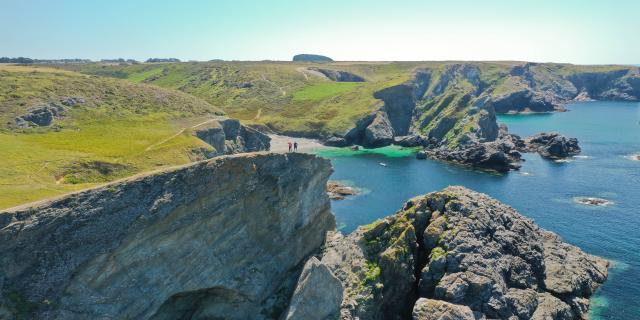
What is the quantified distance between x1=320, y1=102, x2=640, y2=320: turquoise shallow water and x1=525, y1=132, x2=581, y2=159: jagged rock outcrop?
390cm

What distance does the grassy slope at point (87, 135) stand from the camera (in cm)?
4450

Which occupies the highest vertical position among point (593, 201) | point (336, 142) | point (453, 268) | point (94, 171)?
point (94, 171)

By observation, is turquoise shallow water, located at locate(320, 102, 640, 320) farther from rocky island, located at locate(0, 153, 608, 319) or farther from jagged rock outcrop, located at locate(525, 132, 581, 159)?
rocky island, located at locate(0, 153, 608, 319)

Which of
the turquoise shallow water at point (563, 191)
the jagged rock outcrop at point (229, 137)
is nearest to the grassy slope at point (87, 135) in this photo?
the jagged rock outcrop at point (229, 137)

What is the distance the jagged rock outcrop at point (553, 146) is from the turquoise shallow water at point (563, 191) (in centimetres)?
390

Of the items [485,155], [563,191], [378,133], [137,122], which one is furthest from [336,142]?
[137,122]

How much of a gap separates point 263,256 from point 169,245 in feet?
29.2

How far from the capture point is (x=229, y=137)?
356 feet

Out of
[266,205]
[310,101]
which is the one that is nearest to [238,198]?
[266,205]

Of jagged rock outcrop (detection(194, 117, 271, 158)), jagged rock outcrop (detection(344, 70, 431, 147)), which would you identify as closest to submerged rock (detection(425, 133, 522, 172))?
jagged rock outcrop (detection(344, 70, 431, 147))

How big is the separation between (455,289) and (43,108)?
71.8 meters

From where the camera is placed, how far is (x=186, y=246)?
33.3 meters

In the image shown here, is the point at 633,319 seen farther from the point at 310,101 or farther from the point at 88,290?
the point at 310,101

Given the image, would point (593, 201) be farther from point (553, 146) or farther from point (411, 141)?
point (411, 141)
